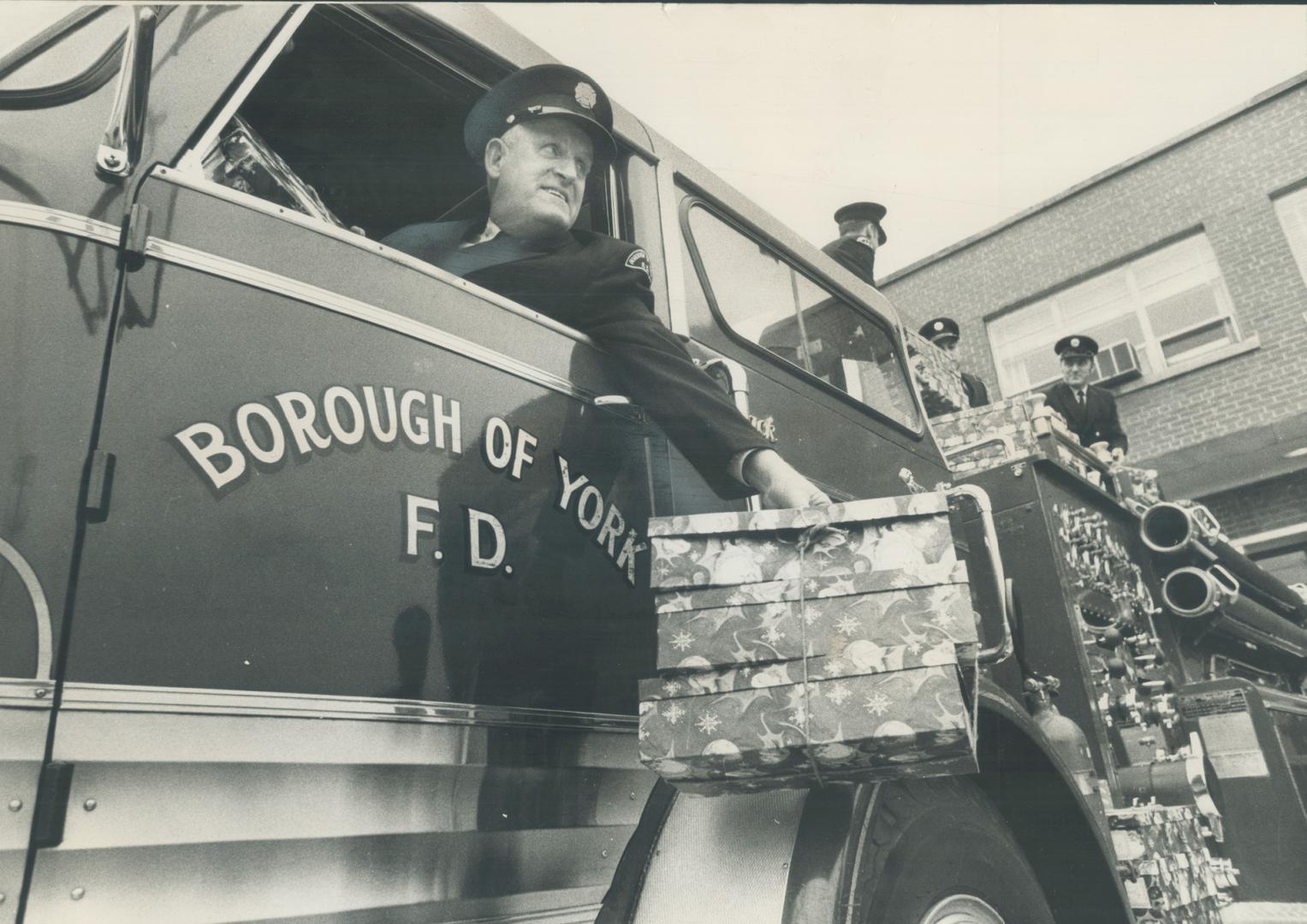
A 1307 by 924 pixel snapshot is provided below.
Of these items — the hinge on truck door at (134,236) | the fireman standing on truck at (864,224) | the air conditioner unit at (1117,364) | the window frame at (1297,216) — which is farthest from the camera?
the air conditioner unit at (1117,364)

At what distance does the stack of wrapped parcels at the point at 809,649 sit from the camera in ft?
4.93

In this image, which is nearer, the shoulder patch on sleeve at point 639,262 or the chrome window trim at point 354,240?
the chrome window trim at point 354,240

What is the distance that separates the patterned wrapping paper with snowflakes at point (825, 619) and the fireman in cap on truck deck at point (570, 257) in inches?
13.9

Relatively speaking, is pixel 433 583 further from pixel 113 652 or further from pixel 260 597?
pixel 113 652

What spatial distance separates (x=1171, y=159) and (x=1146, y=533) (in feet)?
27.4

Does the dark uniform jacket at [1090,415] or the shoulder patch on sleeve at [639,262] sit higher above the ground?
the dark uniform jacket at [1090,415]

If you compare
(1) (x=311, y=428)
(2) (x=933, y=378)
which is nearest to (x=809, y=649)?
(1) (x=311, y=428)

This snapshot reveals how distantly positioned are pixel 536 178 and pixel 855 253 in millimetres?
2969

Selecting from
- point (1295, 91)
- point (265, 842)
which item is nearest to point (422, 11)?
point (265, 842)

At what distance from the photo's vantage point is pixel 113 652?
1.24 meters

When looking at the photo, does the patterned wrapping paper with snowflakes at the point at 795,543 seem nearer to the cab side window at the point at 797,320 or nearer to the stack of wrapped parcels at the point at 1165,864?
the cab side window at the point at 797,320

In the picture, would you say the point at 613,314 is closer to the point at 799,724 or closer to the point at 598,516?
the point at 598,516

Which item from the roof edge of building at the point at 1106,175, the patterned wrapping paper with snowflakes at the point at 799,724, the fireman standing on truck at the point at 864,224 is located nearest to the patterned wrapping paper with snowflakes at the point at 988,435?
the fireman standing on truck at the point at 864,224

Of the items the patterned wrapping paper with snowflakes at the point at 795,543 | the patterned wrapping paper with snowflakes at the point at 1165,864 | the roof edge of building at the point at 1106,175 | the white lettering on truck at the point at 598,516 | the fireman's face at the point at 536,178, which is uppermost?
the roof edge of building at the point at 1106,175
